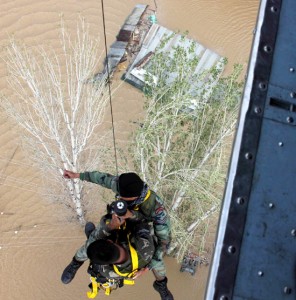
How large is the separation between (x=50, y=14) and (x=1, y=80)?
3704 mm

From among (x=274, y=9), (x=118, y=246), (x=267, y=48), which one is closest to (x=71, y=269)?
(x=118, y=246)

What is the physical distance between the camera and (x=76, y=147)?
391 inches

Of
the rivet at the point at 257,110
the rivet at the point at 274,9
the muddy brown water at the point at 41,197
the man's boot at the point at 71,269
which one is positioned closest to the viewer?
the rivet at the point at 257,110

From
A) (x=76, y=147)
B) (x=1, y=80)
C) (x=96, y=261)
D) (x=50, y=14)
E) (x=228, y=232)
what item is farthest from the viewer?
(x=50, y=14)

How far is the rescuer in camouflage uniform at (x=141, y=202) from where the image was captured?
5.07 metres

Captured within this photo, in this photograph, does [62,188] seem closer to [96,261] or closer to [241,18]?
[96,261]

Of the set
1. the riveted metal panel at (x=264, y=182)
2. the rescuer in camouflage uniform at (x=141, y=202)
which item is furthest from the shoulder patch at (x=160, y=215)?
the riveted metal panel at (x=264, y=182)

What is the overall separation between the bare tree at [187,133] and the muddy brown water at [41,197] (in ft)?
9.37

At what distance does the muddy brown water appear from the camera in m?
11.4

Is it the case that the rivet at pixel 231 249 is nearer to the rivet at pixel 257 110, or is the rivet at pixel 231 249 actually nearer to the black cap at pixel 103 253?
the rivet at pixel 257 110

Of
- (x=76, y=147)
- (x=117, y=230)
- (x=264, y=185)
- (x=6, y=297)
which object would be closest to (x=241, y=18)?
(x=76, y=147)

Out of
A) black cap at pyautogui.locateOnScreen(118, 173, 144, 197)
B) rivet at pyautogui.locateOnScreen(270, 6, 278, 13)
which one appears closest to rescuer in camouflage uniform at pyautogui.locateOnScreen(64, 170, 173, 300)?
black cap at pyautogui.locateOnScreen(118, 173, 144, 197)

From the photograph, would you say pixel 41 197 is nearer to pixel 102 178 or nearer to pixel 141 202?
pixel 102 178

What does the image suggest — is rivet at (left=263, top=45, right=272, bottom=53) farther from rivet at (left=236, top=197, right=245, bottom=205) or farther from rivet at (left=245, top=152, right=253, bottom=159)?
rivet at (left=236, top=197, right=245, bottom=205)
